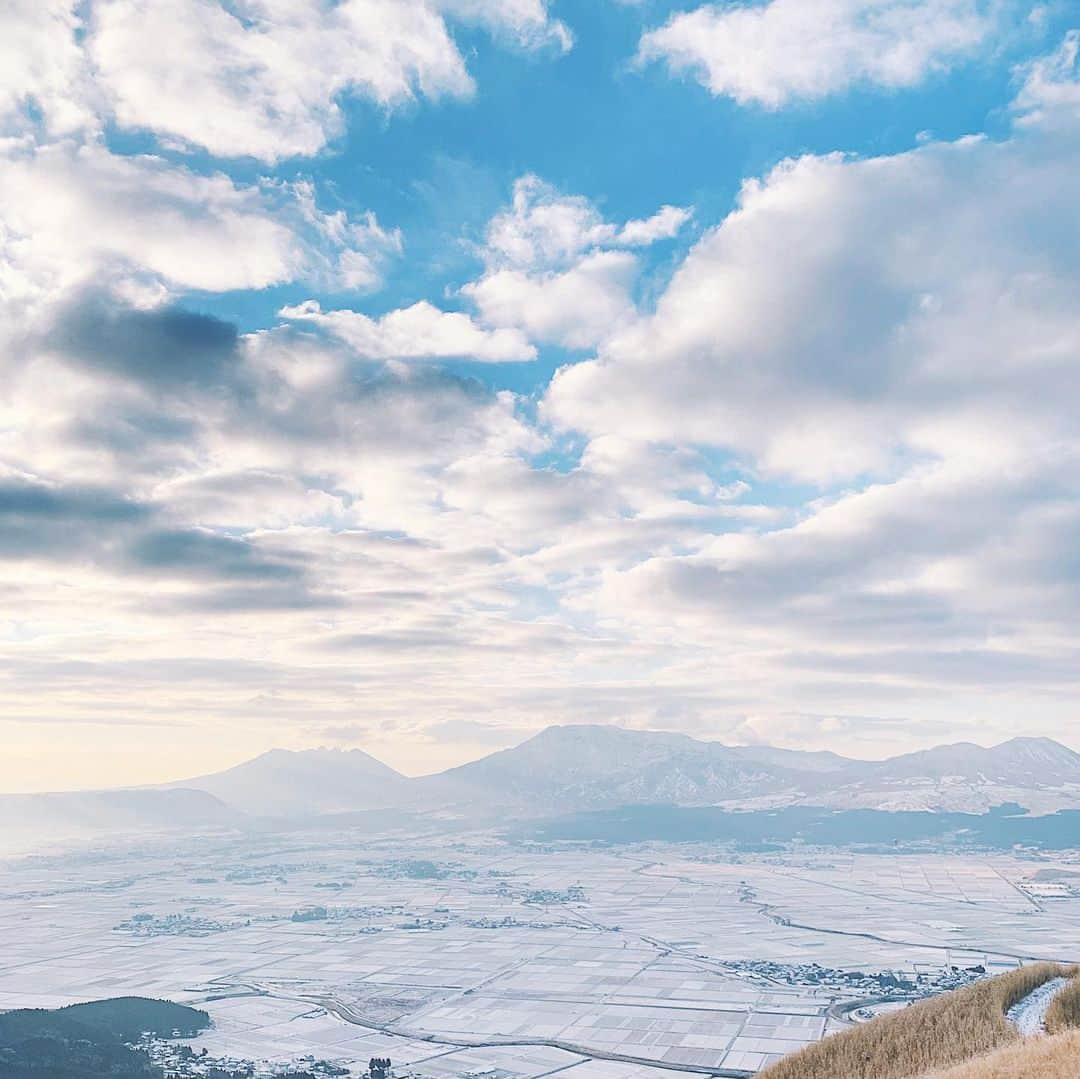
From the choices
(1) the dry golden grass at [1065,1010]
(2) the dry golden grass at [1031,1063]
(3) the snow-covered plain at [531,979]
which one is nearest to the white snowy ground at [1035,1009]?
(1) the dry golden grass at [1065,1010]

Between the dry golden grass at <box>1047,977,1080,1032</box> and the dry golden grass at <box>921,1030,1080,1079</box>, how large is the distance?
8.35 meters

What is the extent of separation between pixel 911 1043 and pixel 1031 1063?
11.5 m

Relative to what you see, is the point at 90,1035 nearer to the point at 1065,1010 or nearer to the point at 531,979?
the point at 531,979

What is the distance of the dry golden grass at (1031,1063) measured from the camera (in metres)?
22.7

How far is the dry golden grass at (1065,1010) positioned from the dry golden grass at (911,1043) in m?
1.43

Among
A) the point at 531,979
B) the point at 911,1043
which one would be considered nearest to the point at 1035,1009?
the point at 911,1043

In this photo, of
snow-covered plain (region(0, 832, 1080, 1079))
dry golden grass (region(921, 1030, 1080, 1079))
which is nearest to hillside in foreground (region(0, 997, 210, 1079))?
snow-covered plain (region(0, 832, 1080, 1079))

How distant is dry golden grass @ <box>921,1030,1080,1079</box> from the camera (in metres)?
22.7

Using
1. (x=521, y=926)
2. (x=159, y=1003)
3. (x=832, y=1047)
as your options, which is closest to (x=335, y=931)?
(x=521, y=926)

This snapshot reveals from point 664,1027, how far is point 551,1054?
17.5 m

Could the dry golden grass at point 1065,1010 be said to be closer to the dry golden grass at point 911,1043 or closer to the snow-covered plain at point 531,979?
the dry golden grass at point 911,1043

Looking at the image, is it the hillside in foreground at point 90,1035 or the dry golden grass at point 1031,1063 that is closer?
the dry golden grass at point 1031,1063

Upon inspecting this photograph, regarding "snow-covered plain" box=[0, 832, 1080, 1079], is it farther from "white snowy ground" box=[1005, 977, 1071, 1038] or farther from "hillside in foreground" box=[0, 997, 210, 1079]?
"white snowy ground" box=[1005, 977, 1071, 1038]

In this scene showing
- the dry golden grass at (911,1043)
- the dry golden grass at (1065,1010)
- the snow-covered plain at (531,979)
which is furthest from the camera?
the snow-covered plain at (531,979)
